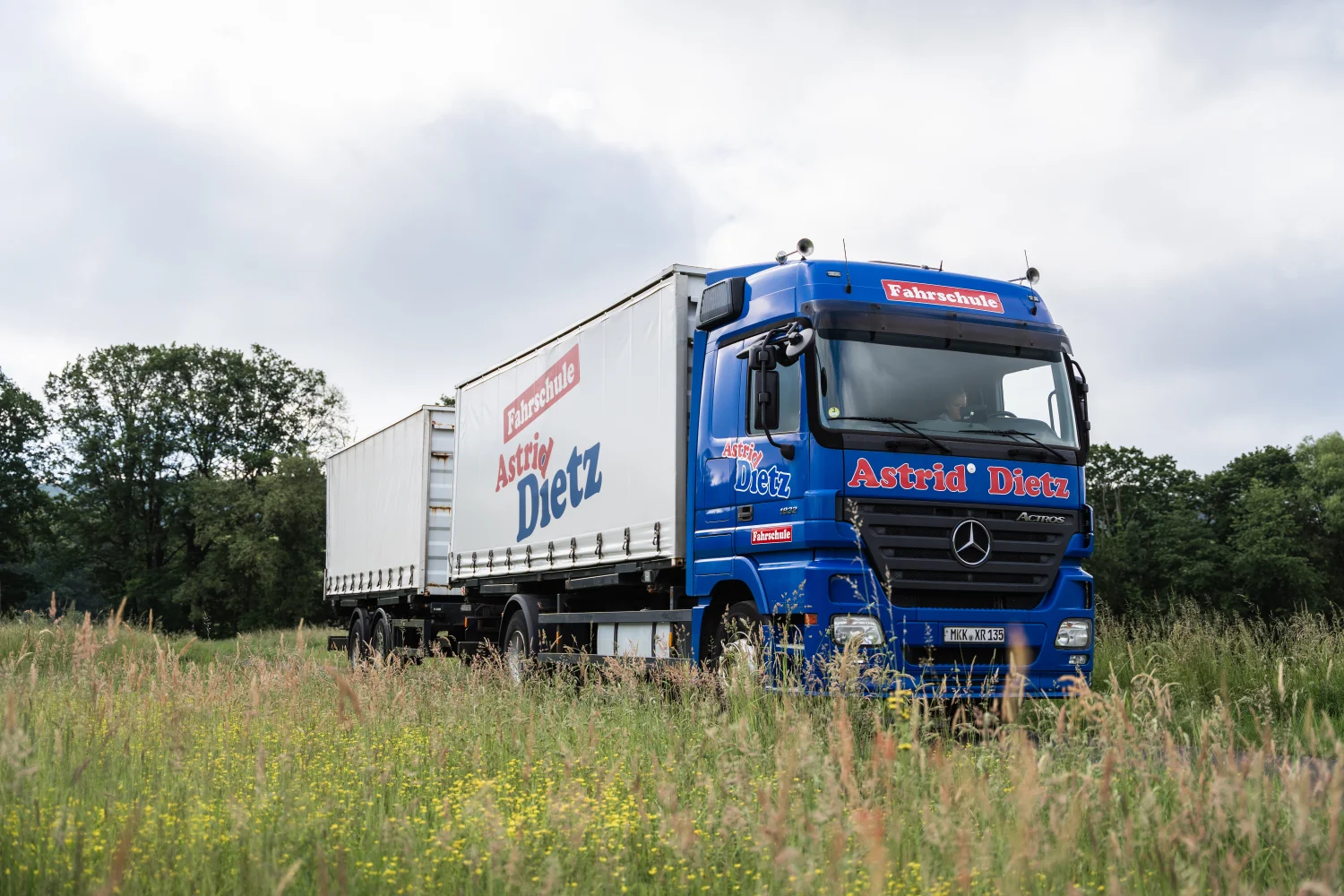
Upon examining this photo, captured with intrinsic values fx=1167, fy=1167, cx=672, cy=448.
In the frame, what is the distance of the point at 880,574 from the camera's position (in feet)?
27.1

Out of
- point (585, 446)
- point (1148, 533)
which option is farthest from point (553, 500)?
point (1148, 533)

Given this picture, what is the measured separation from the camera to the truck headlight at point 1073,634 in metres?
8.92

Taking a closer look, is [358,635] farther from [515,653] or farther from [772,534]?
[772,534]

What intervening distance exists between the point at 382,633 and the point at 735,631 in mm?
12061

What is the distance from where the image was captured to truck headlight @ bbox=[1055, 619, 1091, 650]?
8922 mm

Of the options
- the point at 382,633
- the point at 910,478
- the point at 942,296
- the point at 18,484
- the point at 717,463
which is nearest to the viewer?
the point at 910,478

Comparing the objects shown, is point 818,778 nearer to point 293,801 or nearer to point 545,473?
point 293,801

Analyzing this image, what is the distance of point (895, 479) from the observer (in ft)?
27.3

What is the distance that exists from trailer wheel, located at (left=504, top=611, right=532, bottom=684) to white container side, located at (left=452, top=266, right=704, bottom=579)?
0.61 metres

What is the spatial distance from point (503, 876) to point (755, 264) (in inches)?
271

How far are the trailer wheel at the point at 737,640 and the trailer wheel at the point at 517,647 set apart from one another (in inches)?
149

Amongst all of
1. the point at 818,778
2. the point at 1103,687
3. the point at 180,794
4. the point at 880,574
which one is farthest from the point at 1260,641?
the point at 180,794

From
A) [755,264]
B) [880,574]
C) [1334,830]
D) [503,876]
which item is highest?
[755,264]

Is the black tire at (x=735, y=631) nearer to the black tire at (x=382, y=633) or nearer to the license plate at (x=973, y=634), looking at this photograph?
the license plate at (x=973, y=634)
